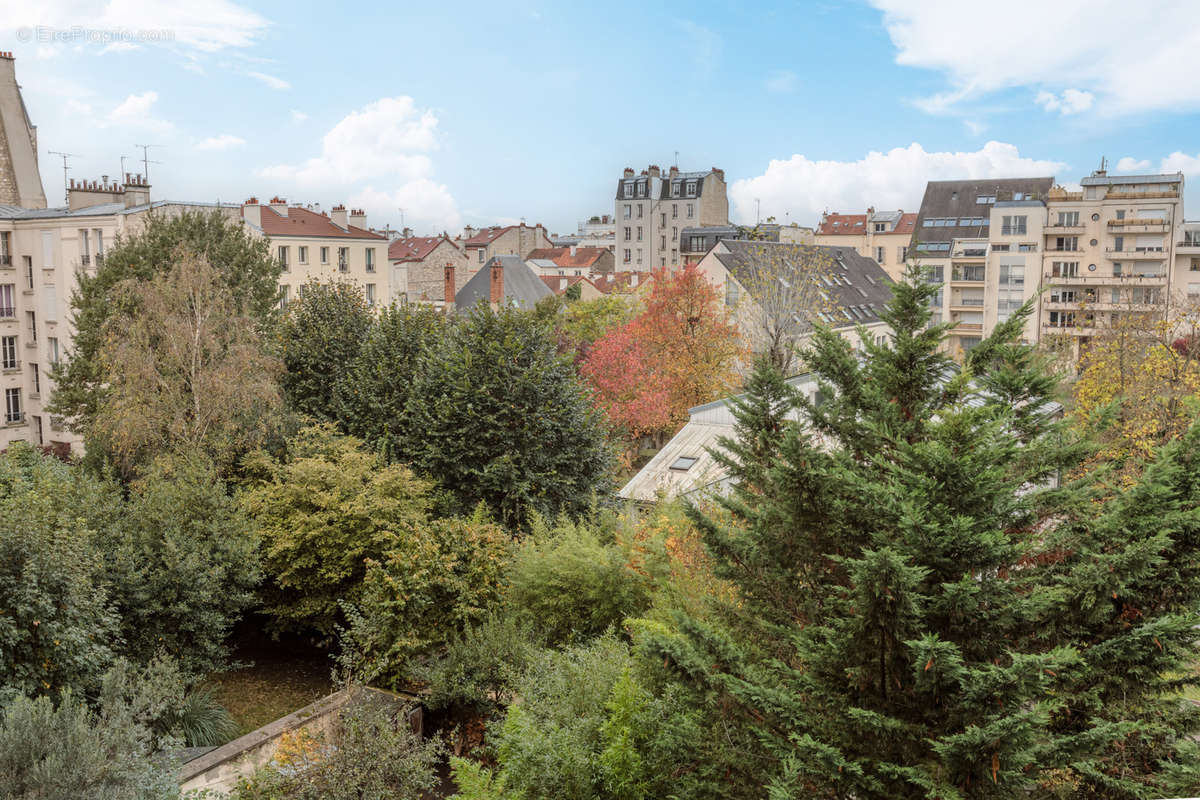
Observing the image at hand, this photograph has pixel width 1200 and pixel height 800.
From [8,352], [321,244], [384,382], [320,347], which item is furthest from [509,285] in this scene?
[384,382]

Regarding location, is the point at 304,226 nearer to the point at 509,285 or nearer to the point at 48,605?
the point at 509,285

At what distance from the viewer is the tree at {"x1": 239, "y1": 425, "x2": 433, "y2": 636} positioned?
17.6 m

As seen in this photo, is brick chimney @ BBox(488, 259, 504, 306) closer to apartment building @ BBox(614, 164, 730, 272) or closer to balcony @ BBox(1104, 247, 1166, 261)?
balcony @ BBox(1104, 247, 1166, 261)

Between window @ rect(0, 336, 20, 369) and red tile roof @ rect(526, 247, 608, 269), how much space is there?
167 ft

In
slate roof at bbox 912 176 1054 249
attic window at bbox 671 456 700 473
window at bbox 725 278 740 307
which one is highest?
slate roof at bbox 912 176 1054 249

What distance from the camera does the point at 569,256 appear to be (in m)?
85.0

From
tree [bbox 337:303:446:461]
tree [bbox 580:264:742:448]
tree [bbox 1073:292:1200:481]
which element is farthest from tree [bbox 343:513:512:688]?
tree [bbox 580:264:742:448]

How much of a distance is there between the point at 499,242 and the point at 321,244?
123ft

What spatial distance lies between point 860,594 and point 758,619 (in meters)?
2.23

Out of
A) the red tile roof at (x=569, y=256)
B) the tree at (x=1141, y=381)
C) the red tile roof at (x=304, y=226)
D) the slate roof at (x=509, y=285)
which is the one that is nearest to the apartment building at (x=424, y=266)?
the slate roof at (x=509, y=285)

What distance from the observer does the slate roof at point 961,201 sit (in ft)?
232

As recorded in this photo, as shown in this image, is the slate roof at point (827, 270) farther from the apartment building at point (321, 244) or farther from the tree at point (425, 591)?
the apartment building at point (321, 244)

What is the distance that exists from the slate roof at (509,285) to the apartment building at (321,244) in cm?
641

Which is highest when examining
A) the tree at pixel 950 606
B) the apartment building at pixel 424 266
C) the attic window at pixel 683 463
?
the apartment building at pixel 424 266
